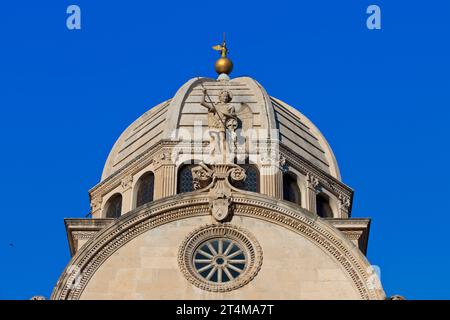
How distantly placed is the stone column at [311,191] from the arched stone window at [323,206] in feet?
1.45

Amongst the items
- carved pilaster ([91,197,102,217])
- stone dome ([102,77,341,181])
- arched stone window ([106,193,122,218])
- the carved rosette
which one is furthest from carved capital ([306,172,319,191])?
the carved rosette

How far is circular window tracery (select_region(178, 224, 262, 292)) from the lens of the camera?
50125 millimetres

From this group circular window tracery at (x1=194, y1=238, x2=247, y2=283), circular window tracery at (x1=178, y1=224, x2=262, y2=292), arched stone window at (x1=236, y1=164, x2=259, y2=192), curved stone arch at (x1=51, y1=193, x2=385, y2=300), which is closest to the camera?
circular window tracery at (x1=178, y1=224, x2=262, y2=292)

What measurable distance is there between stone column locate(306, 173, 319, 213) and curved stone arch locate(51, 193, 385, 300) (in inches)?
389

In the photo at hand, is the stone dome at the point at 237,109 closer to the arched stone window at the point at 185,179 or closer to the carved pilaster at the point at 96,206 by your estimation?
the carved pilaster at the point at 96,206

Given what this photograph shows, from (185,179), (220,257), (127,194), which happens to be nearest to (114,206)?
(127,194)

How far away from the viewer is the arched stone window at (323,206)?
62688mm

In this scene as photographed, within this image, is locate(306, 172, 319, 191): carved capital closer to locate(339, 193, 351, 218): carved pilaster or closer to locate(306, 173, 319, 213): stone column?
locate(306, 173, 319, 213): stone column

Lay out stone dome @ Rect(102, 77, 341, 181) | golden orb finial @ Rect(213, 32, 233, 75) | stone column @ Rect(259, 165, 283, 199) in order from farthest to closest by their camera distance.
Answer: golden orb finial @ Rect(213, 32, 233, 75) → stone dome @ Rect(102, 77, 341, 181) → stone column @ Rect(259, 165, 283, 199)

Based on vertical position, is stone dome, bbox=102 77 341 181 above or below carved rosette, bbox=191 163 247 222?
above
